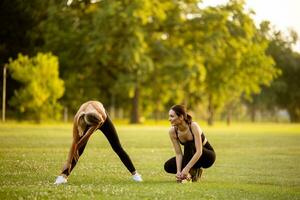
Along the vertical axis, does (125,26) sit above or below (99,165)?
above

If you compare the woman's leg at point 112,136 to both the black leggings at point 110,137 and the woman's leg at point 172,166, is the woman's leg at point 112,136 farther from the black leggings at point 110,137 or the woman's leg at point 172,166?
the woman's leg at point 172,166

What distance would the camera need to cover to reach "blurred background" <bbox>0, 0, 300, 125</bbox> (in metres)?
62.0

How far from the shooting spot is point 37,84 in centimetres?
5928

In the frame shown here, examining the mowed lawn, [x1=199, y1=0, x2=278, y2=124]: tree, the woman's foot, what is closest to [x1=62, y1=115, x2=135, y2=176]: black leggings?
the mowed lawn

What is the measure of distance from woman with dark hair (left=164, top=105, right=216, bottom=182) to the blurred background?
4663 cm

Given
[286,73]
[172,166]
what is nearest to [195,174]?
[172,166]

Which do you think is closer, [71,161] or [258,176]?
[71,161]

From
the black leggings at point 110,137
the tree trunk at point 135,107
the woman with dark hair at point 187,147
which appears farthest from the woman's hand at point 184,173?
the tree trunk at point 135,107

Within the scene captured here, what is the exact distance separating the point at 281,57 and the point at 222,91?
1339 inches

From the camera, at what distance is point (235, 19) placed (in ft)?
243

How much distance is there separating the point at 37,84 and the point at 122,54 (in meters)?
9.81

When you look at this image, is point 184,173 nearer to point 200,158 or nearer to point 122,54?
point 200,158

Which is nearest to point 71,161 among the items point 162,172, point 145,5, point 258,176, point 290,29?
point 162,172

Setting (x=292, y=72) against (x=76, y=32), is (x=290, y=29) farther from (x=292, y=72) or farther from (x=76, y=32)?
(x=76, y=32)
